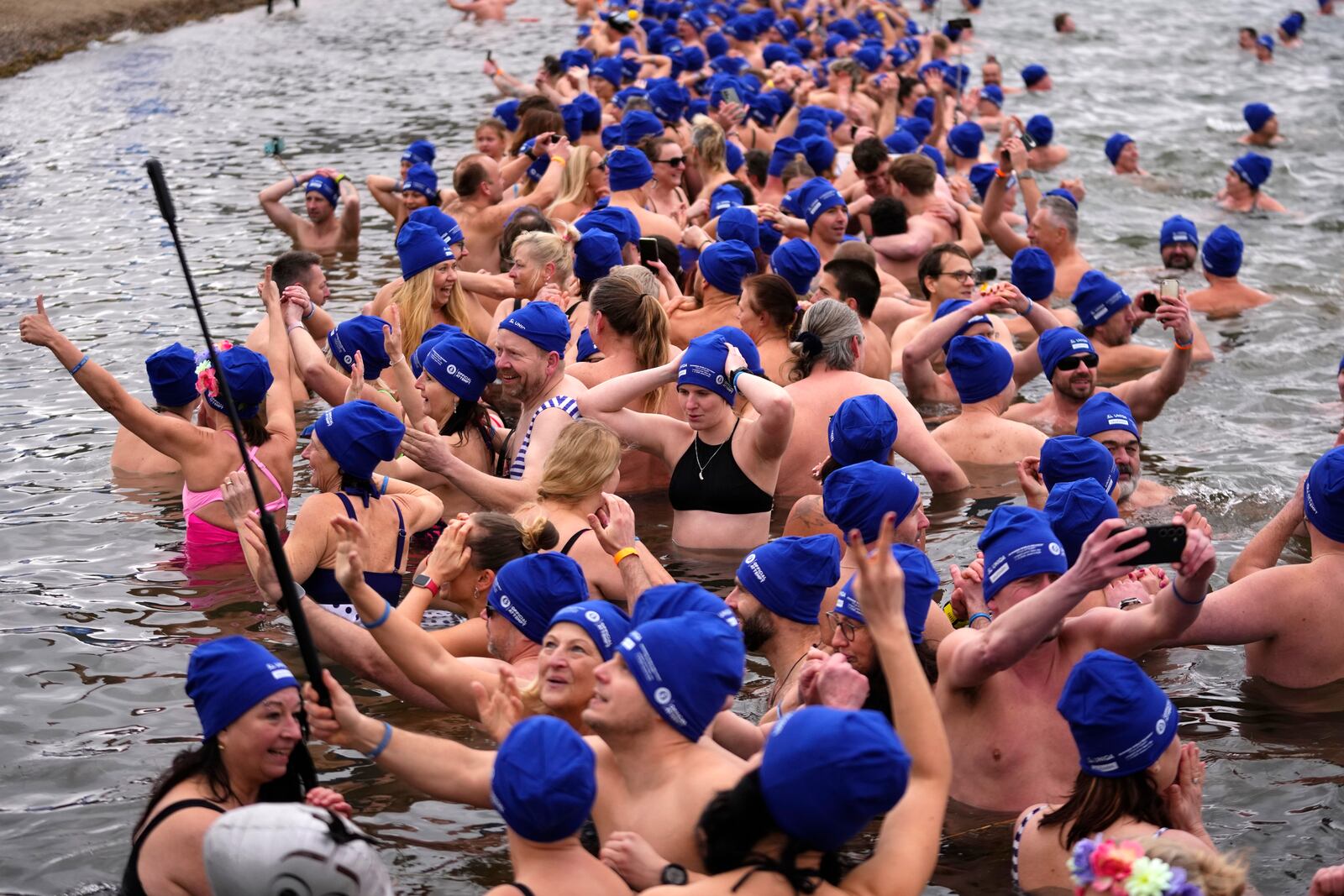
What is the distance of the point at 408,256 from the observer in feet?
32.4

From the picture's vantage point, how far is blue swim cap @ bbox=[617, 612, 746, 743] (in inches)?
174

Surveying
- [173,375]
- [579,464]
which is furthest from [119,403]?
[579,464]

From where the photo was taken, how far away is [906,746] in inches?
169

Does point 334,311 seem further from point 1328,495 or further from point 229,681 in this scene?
point 1328,495

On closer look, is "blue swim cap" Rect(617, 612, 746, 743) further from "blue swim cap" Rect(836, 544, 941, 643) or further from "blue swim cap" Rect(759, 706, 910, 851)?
"blue swim cap" Rect(836, 544, 941, 643)

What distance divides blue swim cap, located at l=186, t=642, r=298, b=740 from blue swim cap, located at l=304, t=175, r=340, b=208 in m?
10.8

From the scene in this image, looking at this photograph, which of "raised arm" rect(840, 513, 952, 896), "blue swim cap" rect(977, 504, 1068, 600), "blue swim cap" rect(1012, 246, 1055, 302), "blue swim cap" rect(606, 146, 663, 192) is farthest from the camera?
"blue swim cap" rect(606, 146, 663, 192)

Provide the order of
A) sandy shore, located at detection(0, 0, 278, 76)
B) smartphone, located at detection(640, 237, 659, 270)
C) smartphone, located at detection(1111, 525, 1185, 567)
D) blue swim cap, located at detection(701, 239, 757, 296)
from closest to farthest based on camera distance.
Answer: smartphone, located at detection(1111, 525, 1185, 567) < blue swim cap, located at detection(701, 239, 757, 296) < smartphone, located at detection(640, 237, 659, 270) < sandy shore, located at detection(0, 0, 278, 76)

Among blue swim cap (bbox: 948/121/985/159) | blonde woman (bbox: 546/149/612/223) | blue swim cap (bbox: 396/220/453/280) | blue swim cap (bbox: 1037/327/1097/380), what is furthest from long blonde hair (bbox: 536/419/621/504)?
blue swim cap (bbox: 948/121/985/159)

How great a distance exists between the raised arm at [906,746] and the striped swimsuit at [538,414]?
392cm

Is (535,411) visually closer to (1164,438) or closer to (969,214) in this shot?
(1164,438)

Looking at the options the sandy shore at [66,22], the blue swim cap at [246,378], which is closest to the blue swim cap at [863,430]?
the blue swim cap at [246,378]

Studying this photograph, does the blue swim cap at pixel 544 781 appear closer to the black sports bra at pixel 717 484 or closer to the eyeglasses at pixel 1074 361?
the black sports bra at pixel 717 484

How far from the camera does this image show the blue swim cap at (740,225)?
1098 centimetres
